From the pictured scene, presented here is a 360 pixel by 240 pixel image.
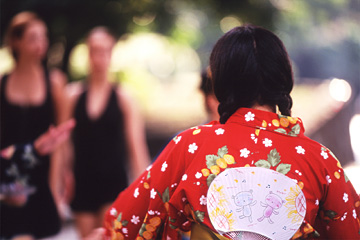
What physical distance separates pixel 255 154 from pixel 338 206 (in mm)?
342

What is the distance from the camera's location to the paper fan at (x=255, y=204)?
5.57 ft

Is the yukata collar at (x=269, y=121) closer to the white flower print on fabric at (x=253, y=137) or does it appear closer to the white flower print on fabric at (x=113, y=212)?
→ the white flower print on fabric at (x=253, y=137)

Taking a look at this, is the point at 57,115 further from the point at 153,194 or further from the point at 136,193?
the point at 153,194

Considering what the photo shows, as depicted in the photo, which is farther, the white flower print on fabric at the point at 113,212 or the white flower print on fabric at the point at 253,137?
the white flower print on fabric at the point at 113,212

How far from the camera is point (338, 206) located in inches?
68.8

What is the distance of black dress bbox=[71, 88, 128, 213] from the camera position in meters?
3.97

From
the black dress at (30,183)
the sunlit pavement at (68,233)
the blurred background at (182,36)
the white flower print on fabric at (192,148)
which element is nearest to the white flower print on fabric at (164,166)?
the white flower print on fabric at (192,148)

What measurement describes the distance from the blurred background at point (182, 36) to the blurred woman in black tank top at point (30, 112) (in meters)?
1.11

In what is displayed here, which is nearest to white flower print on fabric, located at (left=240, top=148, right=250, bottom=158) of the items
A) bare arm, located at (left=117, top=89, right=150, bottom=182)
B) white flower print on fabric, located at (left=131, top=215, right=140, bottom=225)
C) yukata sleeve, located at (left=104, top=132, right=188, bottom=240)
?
yukata sleeve, located at (left=104, top=132, right=188, bottom=240)

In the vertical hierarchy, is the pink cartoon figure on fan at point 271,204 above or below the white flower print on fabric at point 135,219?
above

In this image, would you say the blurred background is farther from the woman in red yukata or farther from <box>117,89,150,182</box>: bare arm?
the woman in red yukata

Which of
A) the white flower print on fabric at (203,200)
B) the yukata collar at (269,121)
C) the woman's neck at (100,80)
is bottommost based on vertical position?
the woman's neck at (100,80)

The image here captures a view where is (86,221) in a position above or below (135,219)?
below

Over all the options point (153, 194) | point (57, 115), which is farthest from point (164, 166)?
point (57, 115)
